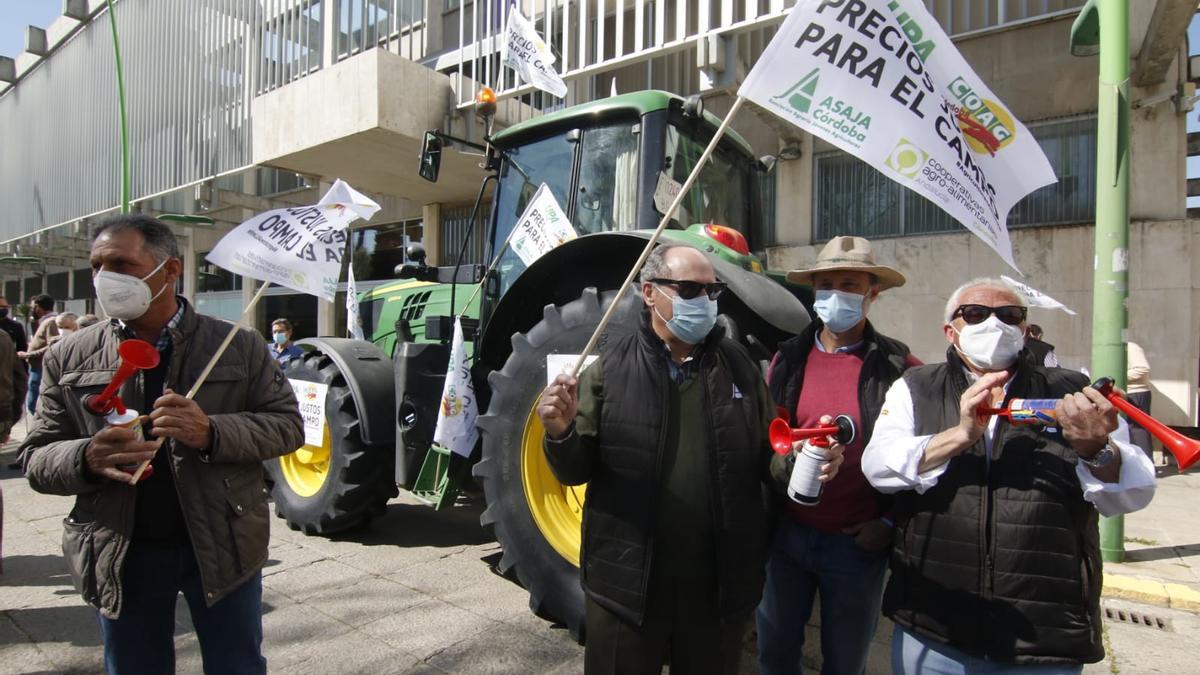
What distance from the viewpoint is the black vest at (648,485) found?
1.83 meters

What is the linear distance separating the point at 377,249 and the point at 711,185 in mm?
10833

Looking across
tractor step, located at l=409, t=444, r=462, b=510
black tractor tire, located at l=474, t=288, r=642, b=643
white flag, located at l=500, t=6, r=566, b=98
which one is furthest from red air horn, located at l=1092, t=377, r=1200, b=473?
white flag, located at l=500, t=6, r=566, b=98

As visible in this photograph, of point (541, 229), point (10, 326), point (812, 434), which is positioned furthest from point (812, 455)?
point (10, 326)

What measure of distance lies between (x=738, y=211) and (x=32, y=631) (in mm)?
4293

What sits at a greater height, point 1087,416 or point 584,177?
point 584,177

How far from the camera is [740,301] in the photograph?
2.92 meters

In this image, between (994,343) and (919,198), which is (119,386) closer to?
(994,343)

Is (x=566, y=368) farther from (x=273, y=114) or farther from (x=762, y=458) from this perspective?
(x=273, y=114)

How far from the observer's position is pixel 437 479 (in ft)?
12.6

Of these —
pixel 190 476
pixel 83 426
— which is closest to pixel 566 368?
pixel 190 476

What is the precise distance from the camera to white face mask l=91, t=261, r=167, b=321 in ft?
5.99

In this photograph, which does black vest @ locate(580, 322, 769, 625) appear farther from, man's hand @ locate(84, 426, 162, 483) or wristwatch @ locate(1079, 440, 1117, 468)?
man's hand @ locate(84, 426, 162, 483)

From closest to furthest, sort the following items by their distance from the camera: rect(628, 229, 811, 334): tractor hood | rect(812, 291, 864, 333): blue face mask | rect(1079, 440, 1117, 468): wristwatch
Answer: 1. rect(1079, 440, 1117, 468): wristwatch
2. rect(812, 291, 864, 333): blue face mask
3. rect(628, 229, 811, 334): tractor hood

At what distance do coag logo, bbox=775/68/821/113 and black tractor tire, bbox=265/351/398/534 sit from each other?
10.6 ft
